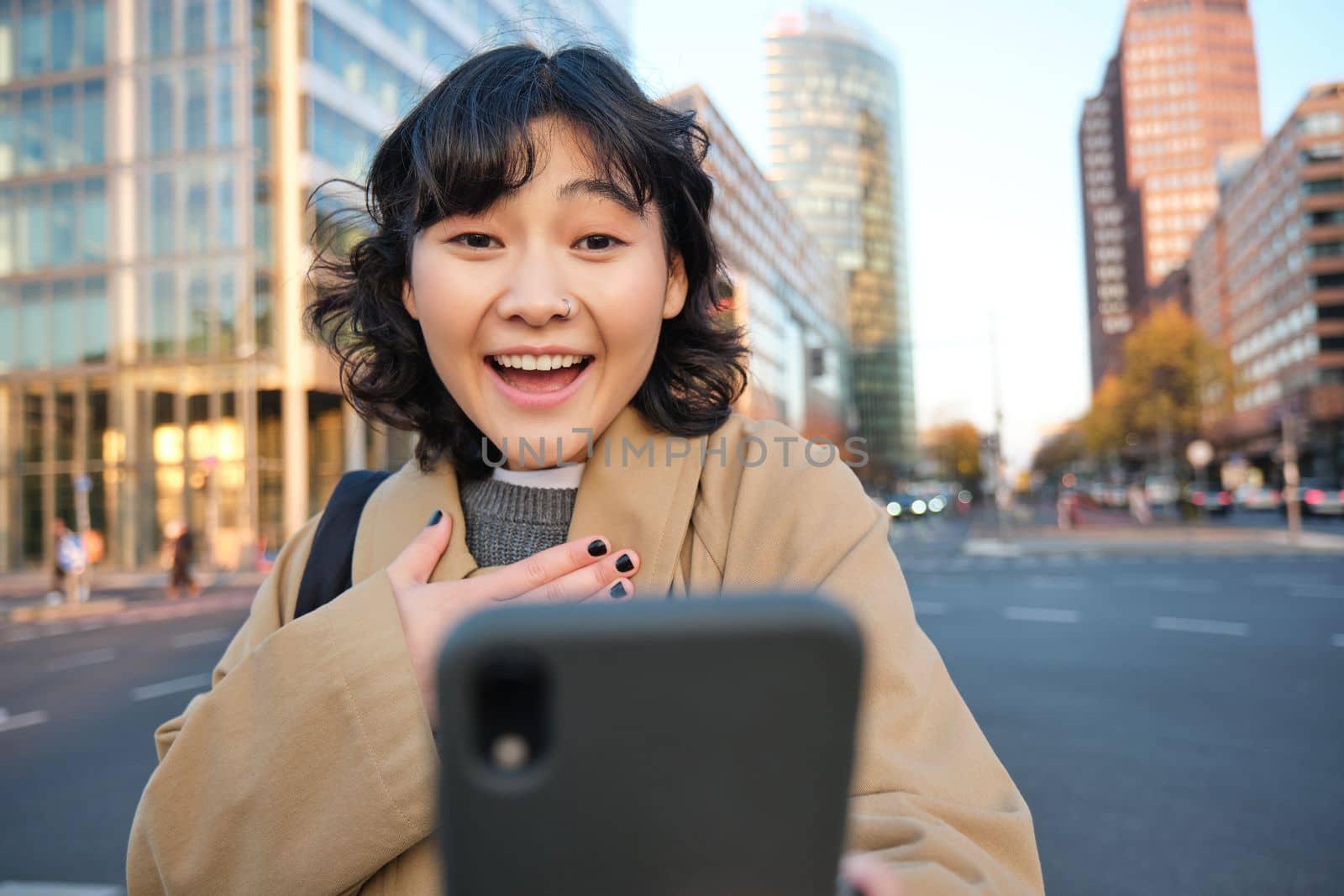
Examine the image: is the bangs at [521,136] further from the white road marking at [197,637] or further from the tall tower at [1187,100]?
the tall tower at [1187,100]

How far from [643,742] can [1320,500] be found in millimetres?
35191

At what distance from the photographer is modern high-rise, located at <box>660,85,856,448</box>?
5.81 feet

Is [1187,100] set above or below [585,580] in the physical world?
above

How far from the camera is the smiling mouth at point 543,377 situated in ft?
3.82

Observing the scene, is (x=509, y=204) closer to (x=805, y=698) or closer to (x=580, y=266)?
(x=580, y=266)

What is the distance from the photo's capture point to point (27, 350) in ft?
76.7

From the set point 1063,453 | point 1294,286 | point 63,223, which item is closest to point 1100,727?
point 63,223

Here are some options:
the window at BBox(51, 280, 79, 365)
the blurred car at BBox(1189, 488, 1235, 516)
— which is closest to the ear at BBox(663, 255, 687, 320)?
the window at BBox(51, 280, 79, 365)

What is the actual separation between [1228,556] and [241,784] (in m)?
20.7

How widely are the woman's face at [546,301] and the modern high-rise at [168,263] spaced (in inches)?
850

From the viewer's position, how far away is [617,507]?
1.14 meters

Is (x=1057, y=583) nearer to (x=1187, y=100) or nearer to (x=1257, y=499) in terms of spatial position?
(x=1257, y=499)

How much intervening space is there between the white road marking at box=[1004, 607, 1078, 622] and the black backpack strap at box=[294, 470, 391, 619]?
33.1 feet

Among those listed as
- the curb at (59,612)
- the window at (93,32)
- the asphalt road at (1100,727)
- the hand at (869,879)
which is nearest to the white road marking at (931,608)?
the asphalt road at (1100,727)
